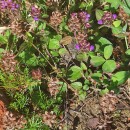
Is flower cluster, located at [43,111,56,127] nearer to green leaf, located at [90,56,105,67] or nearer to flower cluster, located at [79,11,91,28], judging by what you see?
green leaf, located at [90,56,105,67]

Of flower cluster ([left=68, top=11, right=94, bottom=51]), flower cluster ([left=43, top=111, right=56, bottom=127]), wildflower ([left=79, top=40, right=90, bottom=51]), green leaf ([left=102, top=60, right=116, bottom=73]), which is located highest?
flower cluster ([left=68, top=11, right=94, bottom=51])

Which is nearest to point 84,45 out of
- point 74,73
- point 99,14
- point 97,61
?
point 97,61

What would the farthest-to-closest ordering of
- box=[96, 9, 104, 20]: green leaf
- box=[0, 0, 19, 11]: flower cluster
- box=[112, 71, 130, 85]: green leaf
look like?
box=[96, 9, 104, 20]: green leaf
box=[0, 0, 19, 11]: flower cluster
box=[112, 71, 130, 85]: green leaf

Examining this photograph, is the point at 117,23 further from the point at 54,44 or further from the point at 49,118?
the point at 49,118

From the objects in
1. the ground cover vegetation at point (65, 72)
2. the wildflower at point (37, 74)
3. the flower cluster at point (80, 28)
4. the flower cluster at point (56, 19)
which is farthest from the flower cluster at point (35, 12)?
the wildflower at point (37, 74)

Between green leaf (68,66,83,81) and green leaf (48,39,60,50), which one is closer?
green leaf (68,66,83,81)

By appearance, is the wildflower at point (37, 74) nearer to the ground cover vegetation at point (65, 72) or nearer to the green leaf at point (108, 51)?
the ground cover vegetation at point (65, 72)

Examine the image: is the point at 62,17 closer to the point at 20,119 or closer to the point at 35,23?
the point at 35,23

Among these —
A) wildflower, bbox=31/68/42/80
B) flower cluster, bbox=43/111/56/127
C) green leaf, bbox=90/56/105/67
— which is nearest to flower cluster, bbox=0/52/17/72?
wildflower, bbox=31/68/42/80
